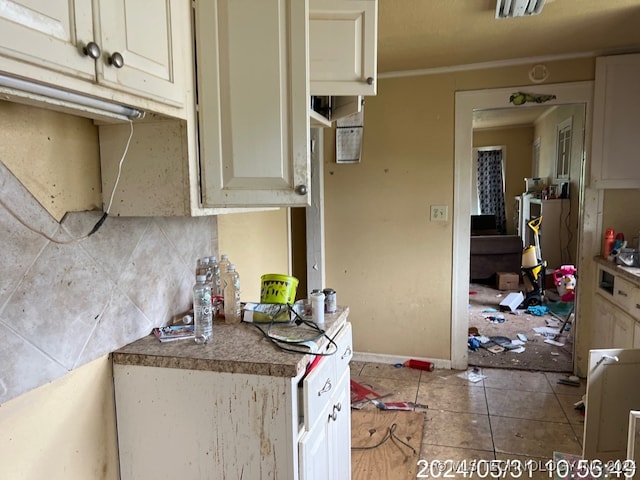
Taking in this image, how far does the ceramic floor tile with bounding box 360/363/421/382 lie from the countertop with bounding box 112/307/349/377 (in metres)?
1.82

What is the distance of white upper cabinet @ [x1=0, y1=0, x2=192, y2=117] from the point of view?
697mm

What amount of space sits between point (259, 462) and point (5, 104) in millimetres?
1097

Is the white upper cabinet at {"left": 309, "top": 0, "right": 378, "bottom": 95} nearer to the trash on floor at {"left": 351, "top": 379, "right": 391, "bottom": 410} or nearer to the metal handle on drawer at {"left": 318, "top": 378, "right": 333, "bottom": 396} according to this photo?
the metal handle on drawer at {"left": 318, "top": 378, "right": 333, "bottom": 396}

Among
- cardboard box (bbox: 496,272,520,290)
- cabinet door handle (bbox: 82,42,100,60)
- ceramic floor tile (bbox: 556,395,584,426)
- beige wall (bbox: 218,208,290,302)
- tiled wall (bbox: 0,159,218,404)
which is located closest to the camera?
cabinet door handle (bbox: 82,42,100,60)

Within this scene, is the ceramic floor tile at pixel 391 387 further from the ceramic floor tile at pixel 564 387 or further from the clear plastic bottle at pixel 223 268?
the clear plastic bottle at pixel 223 268

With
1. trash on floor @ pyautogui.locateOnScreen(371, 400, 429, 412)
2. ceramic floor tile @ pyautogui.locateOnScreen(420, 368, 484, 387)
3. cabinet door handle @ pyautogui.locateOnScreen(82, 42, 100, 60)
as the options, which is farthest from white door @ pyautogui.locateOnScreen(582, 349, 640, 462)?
cabinet door handle @ pyautogui.locateOnScreen(82, 42, 100, 60)

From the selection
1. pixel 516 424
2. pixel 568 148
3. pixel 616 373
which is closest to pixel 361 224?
pixel 516 424

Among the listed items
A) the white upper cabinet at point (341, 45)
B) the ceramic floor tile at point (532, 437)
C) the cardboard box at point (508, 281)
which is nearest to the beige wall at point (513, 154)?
the cardboard box at point (508, 281)

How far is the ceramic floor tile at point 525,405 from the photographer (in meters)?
2.43

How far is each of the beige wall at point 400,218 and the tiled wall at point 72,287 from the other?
187cm

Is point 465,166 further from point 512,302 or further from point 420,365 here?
point 512,302

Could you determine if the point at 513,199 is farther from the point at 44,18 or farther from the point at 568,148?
the point at 44,18

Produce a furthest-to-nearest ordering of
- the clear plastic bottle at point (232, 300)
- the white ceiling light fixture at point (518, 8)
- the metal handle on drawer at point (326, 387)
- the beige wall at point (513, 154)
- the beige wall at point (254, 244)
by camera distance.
→ the beige wall at point (513, 154), the beige wall at point (254, 244), the white ceiling light fixture at point (518, 8), the clear plastic bottle at point (232, 300), the metal handle on drawer at point (326, 387)

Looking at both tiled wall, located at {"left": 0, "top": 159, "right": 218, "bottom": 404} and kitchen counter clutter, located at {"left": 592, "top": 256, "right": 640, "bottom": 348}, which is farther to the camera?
kitchen counter clutter, located at {"left": 592, "top": 256, "right": 640, "bottom": 348}
